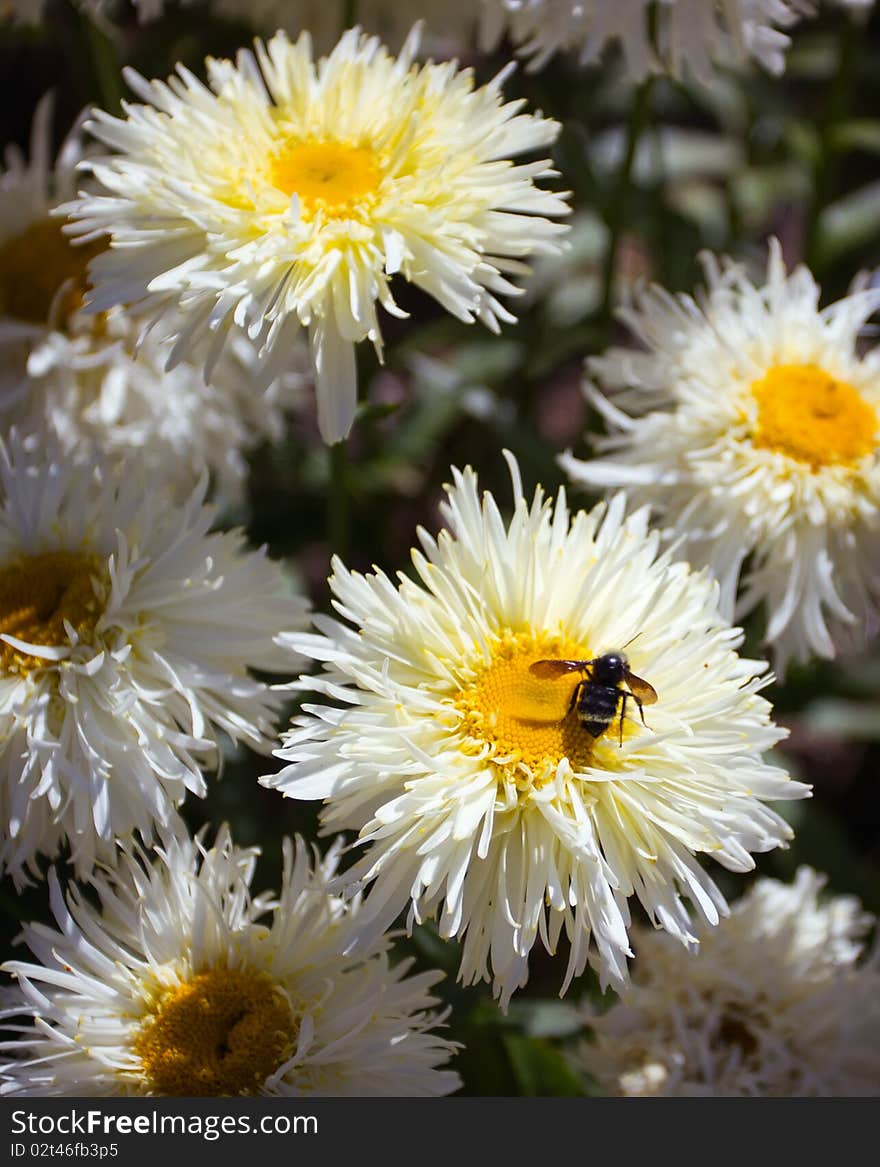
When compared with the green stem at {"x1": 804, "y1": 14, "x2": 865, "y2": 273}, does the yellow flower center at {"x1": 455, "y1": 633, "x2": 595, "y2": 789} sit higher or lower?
lower

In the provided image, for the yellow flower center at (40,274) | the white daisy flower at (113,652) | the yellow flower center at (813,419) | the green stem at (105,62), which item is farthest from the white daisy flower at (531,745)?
the green stem at (105,62)

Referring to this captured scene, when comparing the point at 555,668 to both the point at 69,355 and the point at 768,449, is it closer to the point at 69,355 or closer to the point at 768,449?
the point at 768,449

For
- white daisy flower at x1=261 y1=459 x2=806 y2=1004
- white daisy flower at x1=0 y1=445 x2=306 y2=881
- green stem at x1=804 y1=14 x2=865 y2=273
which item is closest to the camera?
white daisy flower at x1=261 y1=459 x2=806 y2=1004

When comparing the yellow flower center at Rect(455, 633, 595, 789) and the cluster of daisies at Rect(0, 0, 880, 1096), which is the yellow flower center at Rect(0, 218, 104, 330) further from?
the yellow flower center at Rect(455, 633, 595, 789)

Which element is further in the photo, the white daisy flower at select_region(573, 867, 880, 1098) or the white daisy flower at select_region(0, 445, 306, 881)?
the white daisy flower at select_region(573, 867, 880, 1098)

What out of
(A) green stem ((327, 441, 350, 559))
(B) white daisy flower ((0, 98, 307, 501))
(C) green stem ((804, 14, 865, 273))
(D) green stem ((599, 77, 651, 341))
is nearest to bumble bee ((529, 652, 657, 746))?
(A) green stem ((327, 441, 350, 559))

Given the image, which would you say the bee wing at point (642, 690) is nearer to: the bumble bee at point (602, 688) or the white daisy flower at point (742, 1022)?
the bumble bee at point (602, 688)

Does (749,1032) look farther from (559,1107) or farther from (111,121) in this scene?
A: (111,121)
